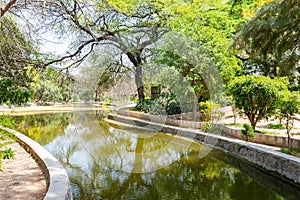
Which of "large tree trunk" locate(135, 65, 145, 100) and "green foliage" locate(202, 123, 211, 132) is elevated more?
"large tree trunk" locate(135, 65, 145, 100)

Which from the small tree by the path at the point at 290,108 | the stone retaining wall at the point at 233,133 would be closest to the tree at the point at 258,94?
the small tree by the path at the point at 290,108

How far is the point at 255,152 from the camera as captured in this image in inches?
277

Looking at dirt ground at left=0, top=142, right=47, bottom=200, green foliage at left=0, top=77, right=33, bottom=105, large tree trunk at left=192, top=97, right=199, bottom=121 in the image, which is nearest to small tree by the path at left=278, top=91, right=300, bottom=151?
large tree trunk at left=192, top=97, right=199, bottom=121

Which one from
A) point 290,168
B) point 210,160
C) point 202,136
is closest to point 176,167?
point 210,160

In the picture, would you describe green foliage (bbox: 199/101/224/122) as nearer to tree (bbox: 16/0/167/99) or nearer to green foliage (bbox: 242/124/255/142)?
green foliage (bbox: 242/124/255/142)

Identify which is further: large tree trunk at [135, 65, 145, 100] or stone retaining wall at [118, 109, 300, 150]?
large tree trunk at [135, 65, 145, 100]

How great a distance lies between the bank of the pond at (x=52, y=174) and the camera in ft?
12.2

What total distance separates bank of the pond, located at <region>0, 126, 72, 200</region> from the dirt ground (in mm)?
134

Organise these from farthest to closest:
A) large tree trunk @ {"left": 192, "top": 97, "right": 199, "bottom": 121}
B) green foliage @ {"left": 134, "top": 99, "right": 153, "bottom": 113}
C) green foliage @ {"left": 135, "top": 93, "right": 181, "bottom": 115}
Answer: green foliage @ {"left": 134, "top": 99, "right": 153, "bottom": 113}, green foliage @ {"left": 135, "top": 93, "right": 181, "bottom": 115}, large tree trunk @ {"left": 192, "top": 97, "right": 199, "bottom": 121}

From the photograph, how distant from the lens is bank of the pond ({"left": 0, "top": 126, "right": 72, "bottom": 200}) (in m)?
3.71

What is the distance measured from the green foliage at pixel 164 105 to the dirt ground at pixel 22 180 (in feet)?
29.6

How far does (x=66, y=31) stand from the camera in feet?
44.1

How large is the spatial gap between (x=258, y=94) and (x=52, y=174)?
22.3ft

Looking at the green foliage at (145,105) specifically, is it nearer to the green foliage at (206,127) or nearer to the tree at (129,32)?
the tree at (129,32)
